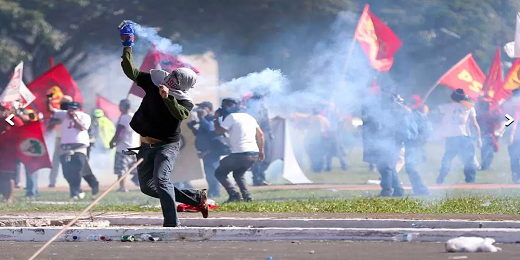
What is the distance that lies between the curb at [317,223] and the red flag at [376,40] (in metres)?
9.66

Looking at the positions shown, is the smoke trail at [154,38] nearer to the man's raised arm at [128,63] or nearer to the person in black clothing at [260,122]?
the person in black clothing at [260,122]

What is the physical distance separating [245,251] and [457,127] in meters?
12.6

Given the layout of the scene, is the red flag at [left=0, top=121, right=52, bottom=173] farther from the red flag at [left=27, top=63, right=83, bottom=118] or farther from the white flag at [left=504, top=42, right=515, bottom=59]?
the white flag at [left=504, top=42, right=515, bottom=59]

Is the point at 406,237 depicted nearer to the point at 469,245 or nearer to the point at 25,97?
the point at 469,245

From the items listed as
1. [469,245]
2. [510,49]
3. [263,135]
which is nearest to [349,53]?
[263,135]

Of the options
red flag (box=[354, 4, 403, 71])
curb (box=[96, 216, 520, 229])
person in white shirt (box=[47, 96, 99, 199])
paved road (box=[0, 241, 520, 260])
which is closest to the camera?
paved road (box=[0, 241, 520, 260])

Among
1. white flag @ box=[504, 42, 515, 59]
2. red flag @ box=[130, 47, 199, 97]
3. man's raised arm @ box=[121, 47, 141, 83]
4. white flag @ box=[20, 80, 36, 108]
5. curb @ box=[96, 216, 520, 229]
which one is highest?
white flag @ box=[504, 42, 515, 59]

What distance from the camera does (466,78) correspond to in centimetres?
2112

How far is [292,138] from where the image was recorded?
2295cm

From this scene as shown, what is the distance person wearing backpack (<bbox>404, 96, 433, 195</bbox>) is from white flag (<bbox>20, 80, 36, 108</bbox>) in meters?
6.53

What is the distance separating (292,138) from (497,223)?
13123 millimetres

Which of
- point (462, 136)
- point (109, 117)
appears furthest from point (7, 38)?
point (462, 136)

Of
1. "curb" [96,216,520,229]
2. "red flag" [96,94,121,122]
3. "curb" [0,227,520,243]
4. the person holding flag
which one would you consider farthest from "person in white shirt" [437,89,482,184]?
"curb" [0,227,520,243]

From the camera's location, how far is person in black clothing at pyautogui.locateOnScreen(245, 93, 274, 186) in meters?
19.5
